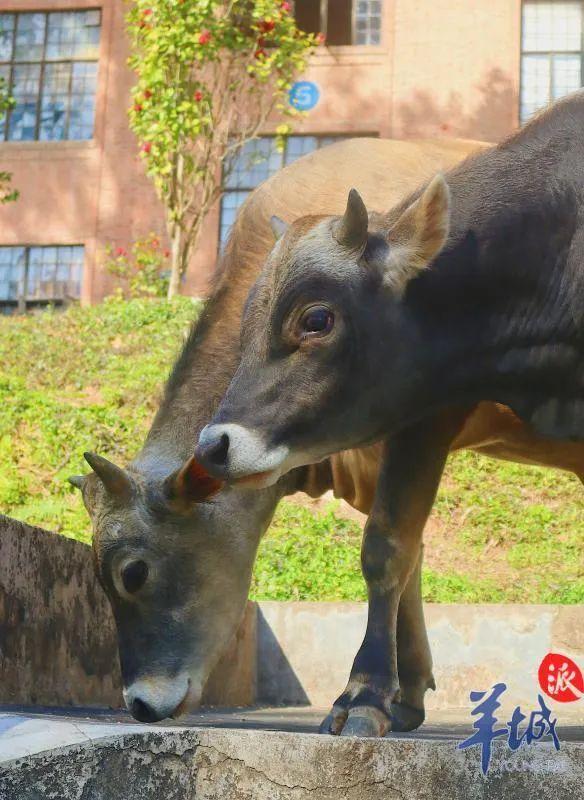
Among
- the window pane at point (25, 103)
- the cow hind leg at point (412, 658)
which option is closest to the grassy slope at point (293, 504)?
the cow hind leg at point (412, 658)

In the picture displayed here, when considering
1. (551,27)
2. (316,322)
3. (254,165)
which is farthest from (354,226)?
(551,27)

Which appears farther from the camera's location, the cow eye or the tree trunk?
the tree trunk

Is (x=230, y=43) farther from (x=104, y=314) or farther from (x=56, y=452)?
(x=56, y=452)

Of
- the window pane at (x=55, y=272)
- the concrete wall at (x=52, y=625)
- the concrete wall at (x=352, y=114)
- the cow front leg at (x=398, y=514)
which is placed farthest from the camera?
the window pane at (x=55, y=272)

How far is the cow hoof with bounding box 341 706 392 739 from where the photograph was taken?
4129 millimetres

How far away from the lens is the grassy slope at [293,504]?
10594 millimetres

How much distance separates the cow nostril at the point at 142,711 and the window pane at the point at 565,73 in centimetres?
2222

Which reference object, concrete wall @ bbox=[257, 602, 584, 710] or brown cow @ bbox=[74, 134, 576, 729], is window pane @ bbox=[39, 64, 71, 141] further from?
brown cow @ bbox=[74, 134, 576, 729]

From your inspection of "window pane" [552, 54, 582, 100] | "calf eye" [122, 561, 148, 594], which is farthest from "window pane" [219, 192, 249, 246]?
"calf eye" [122, 561, 148, 594]

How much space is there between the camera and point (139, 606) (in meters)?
5.73

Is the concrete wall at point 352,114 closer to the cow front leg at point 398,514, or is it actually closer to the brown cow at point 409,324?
the cow front leg at point 398,514

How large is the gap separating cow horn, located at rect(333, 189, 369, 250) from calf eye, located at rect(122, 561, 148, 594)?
2.11 m

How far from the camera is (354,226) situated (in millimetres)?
4234

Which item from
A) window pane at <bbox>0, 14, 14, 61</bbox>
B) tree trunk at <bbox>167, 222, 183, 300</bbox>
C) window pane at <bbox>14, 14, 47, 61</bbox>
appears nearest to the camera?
tree trunk at <bbox>167, 222, 183, 300</bbox>
